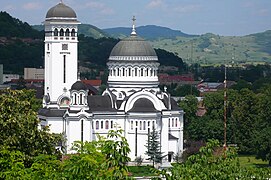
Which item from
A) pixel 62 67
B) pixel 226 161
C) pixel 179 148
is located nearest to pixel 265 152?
pixel 179 148

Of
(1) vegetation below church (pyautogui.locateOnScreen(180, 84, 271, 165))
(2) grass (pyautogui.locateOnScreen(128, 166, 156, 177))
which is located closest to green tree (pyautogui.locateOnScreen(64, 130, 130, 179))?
(2) grass (pyautogui.locateOnScreen(128, 166, 156, 177))

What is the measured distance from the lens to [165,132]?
77.1 m

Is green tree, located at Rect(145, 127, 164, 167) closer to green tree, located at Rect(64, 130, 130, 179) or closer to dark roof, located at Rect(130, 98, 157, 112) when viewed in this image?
dark roof, located at Rect(130, 98, 157, 112)

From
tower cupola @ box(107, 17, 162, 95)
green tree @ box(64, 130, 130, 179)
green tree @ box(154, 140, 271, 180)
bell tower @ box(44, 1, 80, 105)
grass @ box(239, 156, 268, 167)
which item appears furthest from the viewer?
tower cupola @ box(107, 17, 162, 95)

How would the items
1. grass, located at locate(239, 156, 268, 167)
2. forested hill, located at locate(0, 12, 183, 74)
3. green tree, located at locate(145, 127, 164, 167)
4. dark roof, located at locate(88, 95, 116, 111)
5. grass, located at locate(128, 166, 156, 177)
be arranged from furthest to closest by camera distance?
forested hill, located at locate(0, 12, 183, 74), dark roof, located at locate(88, 95, 116, 111), green tree, located at locate(145, 127, 164, 167), grass, located at locate(239, 156, 268, 167), grass, located at locate(128, 166, 156, 177)

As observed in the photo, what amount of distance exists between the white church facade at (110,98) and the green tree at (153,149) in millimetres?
983

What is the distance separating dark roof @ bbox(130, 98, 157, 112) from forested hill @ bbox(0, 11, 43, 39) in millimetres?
105793

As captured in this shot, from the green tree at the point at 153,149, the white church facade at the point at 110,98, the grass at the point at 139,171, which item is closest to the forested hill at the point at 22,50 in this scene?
the white church facade at the point at 110,98

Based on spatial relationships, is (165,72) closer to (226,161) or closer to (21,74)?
(21,74)

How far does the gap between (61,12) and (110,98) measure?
7.79 meters

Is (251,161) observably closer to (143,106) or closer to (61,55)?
(143,106)

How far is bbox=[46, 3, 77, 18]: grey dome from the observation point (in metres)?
77.2

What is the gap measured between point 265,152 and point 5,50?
9902 centimetres

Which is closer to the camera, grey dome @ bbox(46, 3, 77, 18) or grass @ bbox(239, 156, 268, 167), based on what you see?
grass @ bbox(239, 156, 268, 167)
